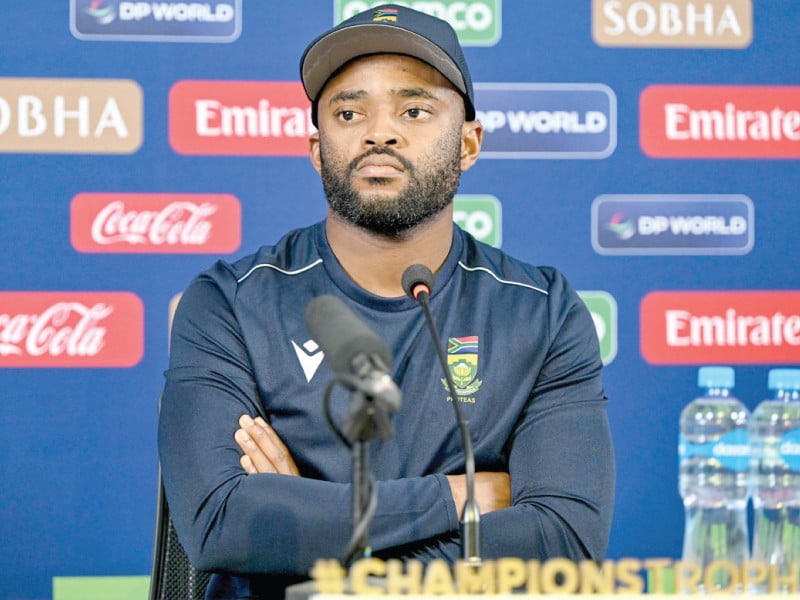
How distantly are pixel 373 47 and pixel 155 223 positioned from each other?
3.88 feet

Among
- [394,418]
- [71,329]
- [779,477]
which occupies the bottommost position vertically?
[779,477]

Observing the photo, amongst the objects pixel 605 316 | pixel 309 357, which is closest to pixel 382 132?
pixel 309 357

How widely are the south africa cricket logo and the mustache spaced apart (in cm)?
35

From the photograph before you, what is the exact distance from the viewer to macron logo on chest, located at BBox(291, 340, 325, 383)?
215cm

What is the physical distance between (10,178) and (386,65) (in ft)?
4.60

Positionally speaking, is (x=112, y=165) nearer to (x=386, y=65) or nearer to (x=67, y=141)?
(x=67, y=141)

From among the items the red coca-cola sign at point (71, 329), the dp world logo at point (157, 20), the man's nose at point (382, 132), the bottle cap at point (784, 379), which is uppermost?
the dp world logo at point (157, 20)

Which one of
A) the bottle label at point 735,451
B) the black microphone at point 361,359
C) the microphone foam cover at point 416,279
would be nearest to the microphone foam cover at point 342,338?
the black microphone at point 361,359

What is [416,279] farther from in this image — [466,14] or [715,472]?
[466,14]

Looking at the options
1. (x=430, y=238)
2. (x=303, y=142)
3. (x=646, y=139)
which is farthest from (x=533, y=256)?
(x=430, y=238)

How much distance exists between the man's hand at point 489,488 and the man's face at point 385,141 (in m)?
0.52

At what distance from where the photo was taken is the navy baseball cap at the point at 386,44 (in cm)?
217

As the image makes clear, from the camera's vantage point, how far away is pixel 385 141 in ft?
7.11

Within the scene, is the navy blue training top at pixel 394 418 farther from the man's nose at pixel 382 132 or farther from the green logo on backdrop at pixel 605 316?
the green logo on backdrop at pixel 605 316
